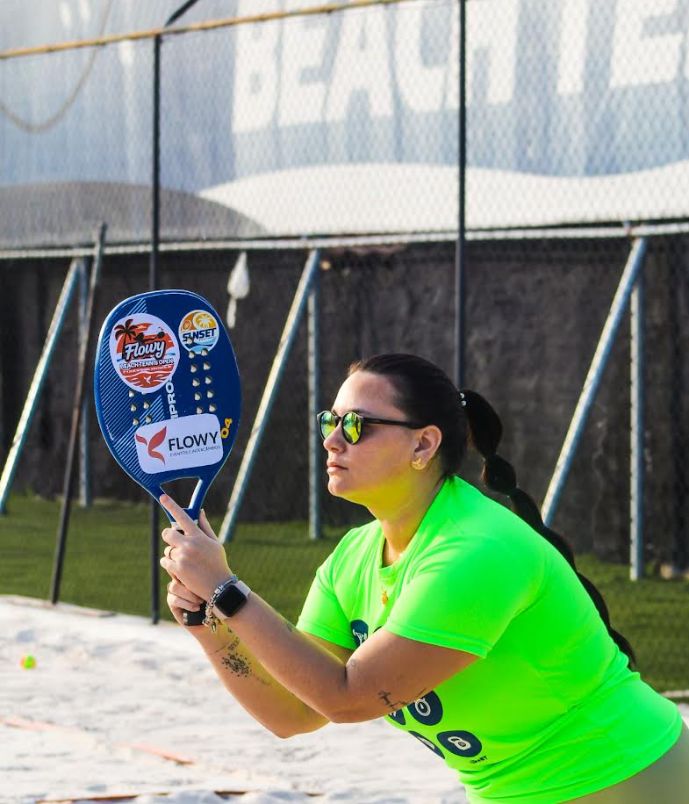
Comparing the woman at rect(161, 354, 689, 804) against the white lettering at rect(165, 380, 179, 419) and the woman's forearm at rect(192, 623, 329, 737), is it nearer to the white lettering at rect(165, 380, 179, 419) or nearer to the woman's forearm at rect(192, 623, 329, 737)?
the woman's forearm at rect(192, 623, 329, 737)

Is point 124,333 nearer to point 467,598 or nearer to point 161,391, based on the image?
point 161,391

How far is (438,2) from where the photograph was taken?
8766 millimetres

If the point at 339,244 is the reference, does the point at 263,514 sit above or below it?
below

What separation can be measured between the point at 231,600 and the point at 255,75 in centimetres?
780

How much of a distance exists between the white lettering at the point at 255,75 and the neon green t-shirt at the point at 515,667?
7.43 metres

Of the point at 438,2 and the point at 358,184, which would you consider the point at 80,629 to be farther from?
the point at 438,2

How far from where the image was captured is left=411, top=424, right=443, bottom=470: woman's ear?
269 centimetres

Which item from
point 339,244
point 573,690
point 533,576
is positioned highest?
point 339,244

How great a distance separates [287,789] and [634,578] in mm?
4031

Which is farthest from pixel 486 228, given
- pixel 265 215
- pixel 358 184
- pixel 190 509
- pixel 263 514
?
pixel 190 509

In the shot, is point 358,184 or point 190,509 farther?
point 358,184

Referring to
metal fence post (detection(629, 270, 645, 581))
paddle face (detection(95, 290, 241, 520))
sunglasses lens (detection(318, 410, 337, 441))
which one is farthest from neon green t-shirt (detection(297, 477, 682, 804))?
metal fence post (detection(629, 270, 645, 581))

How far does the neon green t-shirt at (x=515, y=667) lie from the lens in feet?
8.21

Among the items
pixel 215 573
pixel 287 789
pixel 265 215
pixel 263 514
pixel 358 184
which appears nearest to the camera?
pixel 215 573
